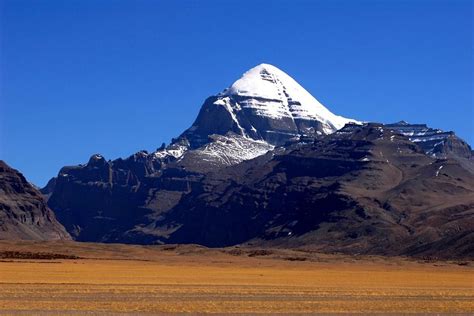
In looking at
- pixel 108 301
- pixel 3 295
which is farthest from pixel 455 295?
pixel 3 295

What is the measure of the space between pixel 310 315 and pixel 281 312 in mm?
2465

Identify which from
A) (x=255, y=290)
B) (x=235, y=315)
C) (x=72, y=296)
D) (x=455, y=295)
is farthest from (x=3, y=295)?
(x=455, y=295)

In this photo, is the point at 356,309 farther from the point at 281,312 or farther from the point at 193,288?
the point at 193,288

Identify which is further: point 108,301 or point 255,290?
point 255,290

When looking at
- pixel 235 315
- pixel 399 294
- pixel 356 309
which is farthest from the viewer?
pixel 399 294

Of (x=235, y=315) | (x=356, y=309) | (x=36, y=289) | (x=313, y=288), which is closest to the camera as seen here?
(x=235, y=315)

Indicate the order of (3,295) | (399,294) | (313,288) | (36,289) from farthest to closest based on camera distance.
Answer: (313,288)
(399,294)
(36,289)
(3,295)

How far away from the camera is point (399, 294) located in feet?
300

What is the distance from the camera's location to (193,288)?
95875 millimetres

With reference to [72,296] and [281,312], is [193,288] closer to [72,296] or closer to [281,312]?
[72,296]

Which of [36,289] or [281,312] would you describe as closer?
[281,312]

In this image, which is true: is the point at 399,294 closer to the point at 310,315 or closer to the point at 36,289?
the point at 310,315

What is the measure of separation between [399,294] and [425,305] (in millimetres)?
14749

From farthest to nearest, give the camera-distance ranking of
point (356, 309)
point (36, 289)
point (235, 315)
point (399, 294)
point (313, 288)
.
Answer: point (313, 288), point (399, 294), point (36, 289), point (356, 309), point (235, 315)
